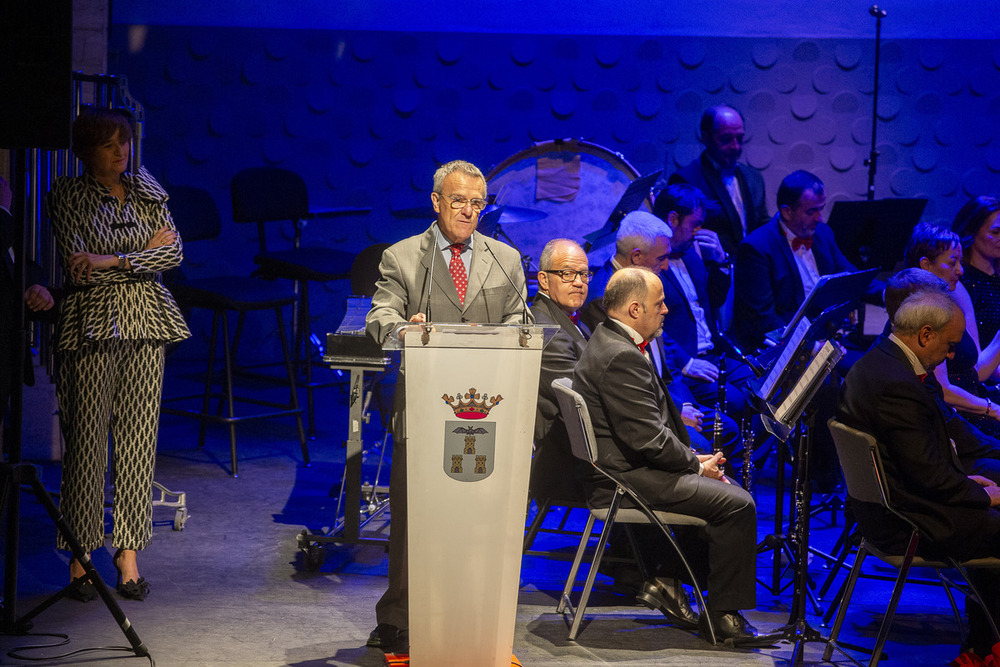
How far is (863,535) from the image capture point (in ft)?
12.5

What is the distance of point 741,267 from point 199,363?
14.9 ft

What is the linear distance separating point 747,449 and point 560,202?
2.11 meters

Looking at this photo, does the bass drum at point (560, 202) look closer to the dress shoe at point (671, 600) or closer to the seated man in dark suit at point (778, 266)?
the seated man in dark suit at point (778, 266)

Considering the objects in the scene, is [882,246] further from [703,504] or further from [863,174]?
[703,504]

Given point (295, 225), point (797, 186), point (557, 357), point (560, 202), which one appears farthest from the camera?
point (295, 225)

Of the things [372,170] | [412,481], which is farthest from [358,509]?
[372,170]

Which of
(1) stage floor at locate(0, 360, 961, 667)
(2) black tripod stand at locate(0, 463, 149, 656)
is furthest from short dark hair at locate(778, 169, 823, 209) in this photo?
(2) black tripod stand at locate(0, 463, 149, 656)

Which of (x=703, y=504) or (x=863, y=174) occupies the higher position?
(x=863, y=174)

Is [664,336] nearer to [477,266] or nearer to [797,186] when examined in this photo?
[797,186]

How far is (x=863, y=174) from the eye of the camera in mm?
8344

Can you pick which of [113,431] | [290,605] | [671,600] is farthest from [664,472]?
[113,431]

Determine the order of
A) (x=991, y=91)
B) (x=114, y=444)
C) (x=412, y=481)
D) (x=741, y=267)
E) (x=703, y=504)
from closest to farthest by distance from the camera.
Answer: (x=412, y=481) < (x=703, y=504) < (x=114, y=444) < (x=741, y=267) < (x=991, y=91)

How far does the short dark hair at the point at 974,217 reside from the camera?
5.45 meters

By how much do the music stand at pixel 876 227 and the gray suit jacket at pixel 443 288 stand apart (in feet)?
9.77
